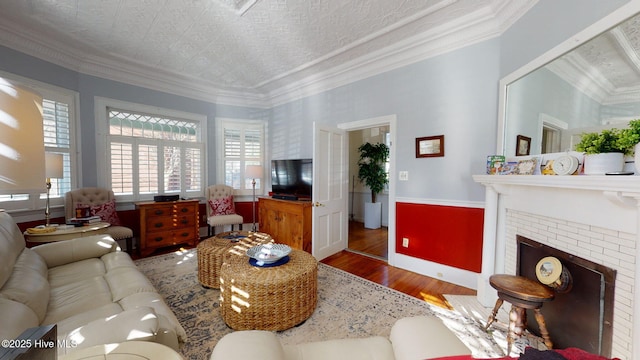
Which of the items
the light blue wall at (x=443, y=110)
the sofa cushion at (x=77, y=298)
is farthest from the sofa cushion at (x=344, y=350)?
the light blue wall at (x=443, y=110)

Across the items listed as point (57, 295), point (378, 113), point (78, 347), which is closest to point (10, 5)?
point (57, 295)

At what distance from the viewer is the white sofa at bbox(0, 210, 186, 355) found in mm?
966

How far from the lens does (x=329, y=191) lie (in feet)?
10.9

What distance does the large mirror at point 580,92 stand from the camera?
3.97ft

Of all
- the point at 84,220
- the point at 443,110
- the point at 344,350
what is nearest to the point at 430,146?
the point at 443,110

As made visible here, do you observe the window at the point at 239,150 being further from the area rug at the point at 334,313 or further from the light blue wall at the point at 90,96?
the area rug at the point at 334,313

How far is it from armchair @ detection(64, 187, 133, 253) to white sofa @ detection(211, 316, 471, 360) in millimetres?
3173

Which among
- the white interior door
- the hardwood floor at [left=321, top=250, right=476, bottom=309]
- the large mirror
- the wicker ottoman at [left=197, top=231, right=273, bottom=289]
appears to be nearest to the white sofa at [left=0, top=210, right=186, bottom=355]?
the wicker ottoman at [left=197, top=231, right=273, bottom=289]

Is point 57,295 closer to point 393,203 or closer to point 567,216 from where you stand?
point 393,203

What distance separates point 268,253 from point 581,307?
2216 mm

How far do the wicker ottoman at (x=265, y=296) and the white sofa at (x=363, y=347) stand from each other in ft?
2.25

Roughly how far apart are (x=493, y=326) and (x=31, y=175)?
282cm

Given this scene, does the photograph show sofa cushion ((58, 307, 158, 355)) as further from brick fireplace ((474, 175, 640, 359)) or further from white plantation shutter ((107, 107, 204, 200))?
white plantation shutter ((107, 107, 204, 200))

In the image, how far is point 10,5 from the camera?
7.32 ft
